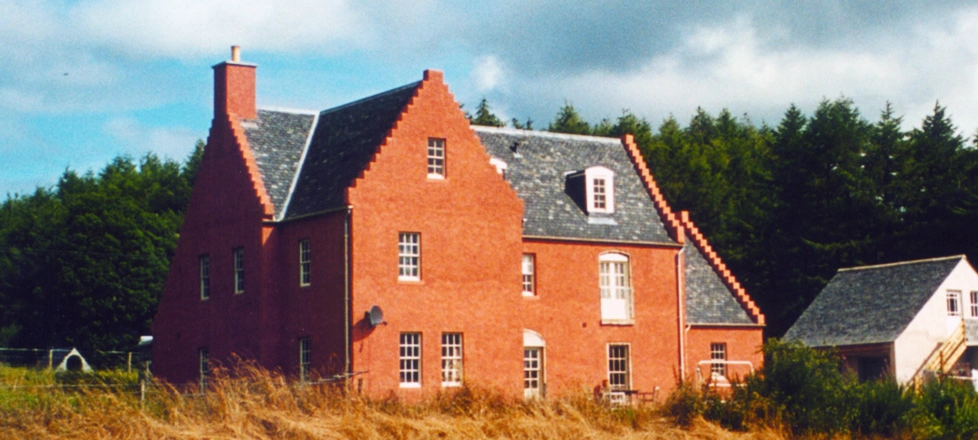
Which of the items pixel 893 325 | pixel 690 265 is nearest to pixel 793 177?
pixel 893 325

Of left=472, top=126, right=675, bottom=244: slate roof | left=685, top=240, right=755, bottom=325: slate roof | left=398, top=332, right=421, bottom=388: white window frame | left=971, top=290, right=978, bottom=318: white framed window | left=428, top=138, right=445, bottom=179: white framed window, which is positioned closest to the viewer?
left=398, top=332, right=421, bottom=388: white window frame

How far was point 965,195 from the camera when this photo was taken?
73500mm

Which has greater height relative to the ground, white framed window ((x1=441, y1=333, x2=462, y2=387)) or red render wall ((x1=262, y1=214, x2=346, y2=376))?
red render wall ((x1=262, y1=214, x2=346, y2=376))

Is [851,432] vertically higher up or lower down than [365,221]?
lower down

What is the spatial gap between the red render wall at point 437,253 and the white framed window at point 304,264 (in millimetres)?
2810

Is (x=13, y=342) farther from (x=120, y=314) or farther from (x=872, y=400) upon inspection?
(x=872, y=400)

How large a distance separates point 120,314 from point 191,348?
41604 mm

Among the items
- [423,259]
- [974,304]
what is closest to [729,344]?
[974,304]

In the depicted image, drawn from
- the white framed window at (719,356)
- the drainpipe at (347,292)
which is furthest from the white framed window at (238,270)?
the white framed window at (719,356)

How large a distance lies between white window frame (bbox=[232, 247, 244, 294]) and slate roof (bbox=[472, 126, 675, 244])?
367 inches

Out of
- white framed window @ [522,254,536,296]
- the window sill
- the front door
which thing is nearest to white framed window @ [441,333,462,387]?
the front door

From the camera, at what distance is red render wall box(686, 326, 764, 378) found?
51.2m

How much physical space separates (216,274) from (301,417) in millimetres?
15564

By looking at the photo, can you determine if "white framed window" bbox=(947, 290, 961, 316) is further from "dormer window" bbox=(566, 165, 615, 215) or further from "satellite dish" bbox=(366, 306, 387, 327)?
"satellite dish" bbox=(366, 306, 387, 327)
